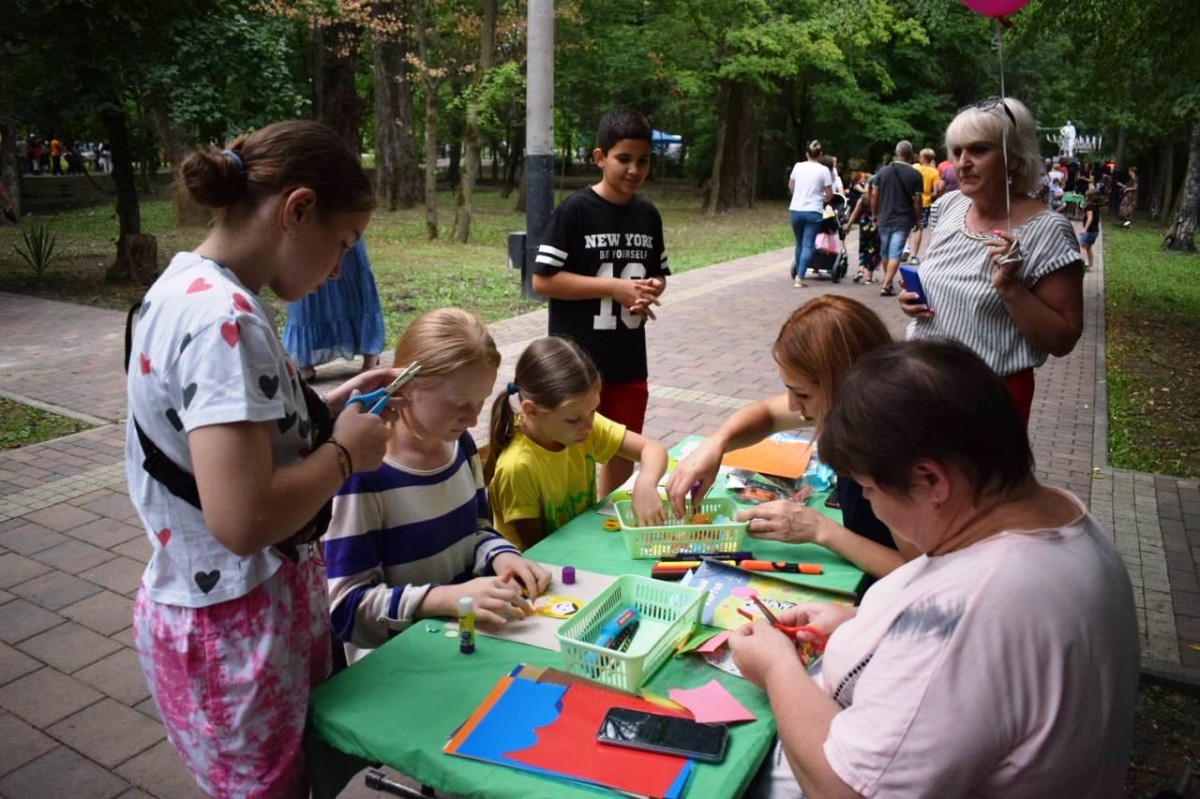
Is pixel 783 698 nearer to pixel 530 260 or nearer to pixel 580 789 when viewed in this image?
pixel 580 789

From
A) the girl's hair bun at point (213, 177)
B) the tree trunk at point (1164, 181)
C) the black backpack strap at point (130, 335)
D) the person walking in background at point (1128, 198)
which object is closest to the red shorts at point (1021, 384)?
the girl's hair bun at point (213, 177)

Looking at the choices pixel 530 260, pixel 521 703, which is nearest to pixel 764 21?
pixel 530 260

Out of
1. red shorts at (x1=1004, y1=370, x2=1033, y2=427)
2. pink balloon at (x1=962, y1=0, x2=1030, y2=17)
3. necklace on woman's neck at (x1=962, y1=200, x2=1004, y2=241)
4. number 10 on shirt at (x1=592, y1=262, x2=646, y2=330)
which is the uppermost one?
pink balloon at (x1=962, y1=0, x2=1030, y2=17)

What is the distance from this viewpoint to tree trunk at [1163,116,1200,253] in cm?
1576

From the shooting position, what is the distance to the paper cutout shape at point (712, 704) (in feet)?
5.10

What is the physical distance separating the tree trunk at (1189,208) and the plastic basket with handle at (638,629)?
17.6m

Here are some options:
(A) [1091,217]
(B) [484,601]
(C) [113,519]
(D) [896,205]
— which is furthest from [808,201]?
(B) [484,601]

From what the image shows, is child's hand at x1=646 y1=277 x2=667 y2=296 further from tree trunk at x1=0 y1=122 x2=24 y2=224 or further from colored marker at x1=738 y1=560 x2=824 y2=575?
tree trunk at x1=0 y1=122 x2=24 y2=224

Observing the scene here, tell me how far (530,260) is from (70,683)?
22.3 ft

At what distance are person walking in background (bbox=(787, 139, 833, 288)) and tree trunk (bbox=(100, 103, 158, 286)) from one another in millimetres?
8036

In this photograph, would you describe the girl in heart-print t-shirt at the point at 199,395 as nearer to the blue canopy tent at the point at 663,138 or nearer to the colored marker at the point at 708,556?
the colored marker at the point at 708,556

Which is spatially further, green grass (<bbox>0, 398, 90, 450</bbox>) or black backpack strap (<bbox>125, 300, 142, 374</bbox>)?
green grass (<bbox>0, 398, 90, 450</bbox>)

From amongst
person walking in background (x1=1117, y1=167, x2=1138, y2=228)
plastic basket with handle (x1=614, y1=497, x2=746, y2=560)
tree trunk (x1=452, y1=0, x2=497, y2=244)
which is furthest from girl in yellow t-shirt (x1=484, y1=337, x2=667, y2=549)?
person walking in background (x1=1117, y1=167, x2=1138, y2=228)

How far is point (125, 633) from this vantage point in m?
3.31
